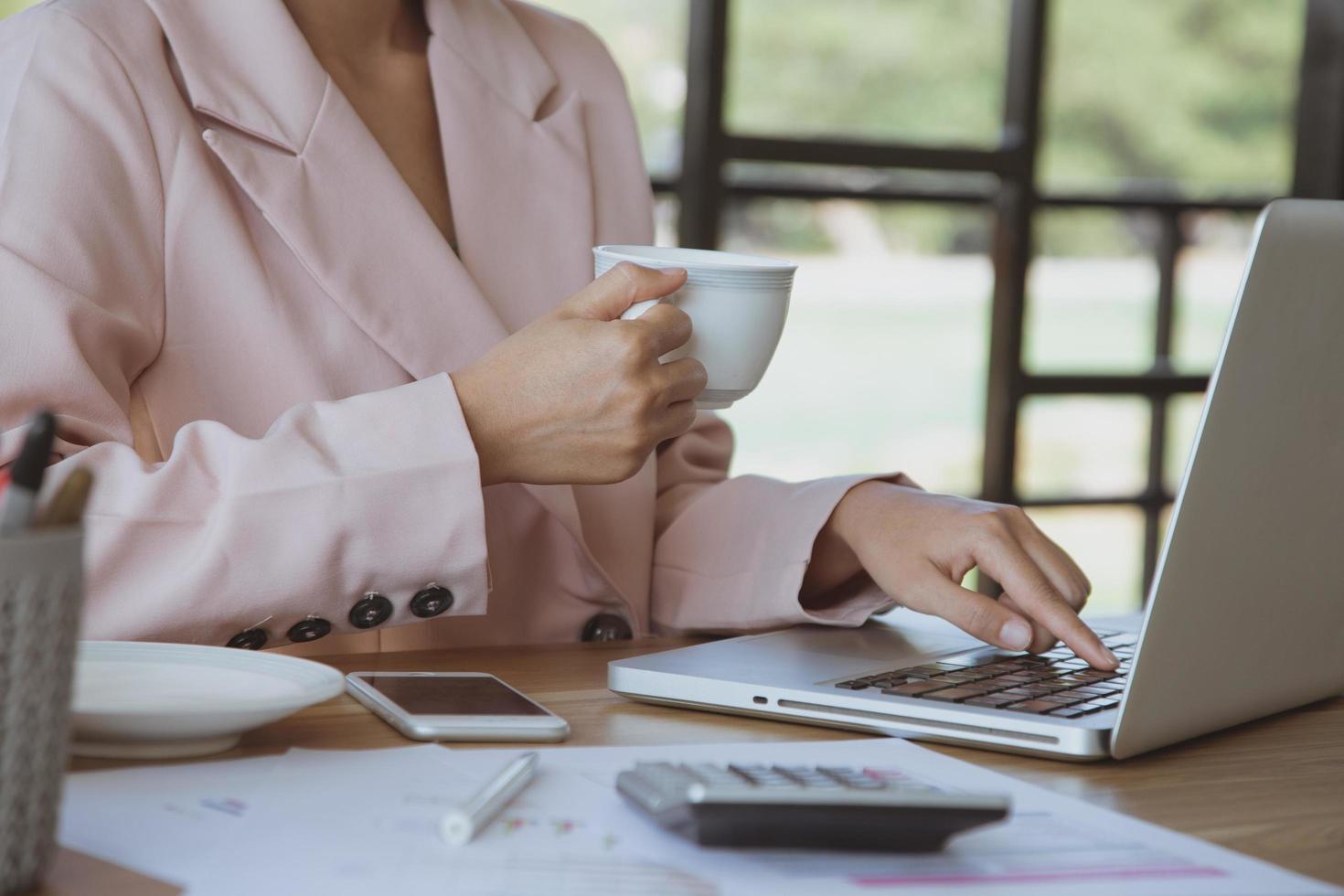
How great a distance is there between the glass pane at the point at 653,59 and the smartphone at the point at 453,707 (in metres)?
1.88

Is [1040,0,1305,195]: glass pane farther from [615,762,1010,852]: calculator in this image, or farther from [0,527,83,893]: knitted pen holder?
[0,527,83,893]: knitted pen holder

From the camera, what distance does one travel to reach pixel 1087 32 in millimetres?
3104

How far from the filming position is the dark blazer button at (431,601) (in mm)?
923

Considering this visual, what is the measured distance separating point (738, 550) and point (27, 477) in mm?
745

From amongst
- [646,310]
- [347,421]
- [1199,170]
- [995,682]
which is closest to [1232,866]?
[995,682]

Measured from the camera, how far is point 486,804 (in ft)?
1.92

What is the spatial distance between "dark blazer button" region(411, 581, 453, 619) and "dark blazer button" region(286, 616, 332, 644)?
55mm

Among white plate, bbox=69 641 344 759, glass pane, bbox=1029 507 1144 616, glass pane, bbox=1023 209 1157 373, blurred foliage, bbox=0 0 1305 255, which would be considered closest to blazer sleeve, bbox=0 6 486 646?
white plate, bbox=69 641 344 759

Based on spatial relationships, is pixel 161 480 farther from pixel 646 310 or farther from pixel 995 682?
pixel 995 682

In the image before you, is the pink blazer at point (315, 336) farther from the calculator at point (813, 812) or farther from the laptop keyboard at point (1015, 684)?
the calculator at point (813, 812)

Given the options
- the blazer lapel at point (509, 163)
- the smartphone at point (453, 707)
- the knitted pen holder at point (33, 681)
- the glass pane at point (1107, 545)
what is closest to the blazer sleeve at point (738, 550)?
Answer: the blazer lapel at point (509, 163)

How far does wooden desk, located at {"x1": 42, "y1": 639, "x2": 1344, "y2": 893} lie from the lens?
0.65m

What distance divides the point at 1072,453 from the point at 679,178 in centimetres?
112

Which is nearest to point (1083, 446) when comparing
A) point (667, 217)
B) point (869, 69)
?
point (869, 69)
